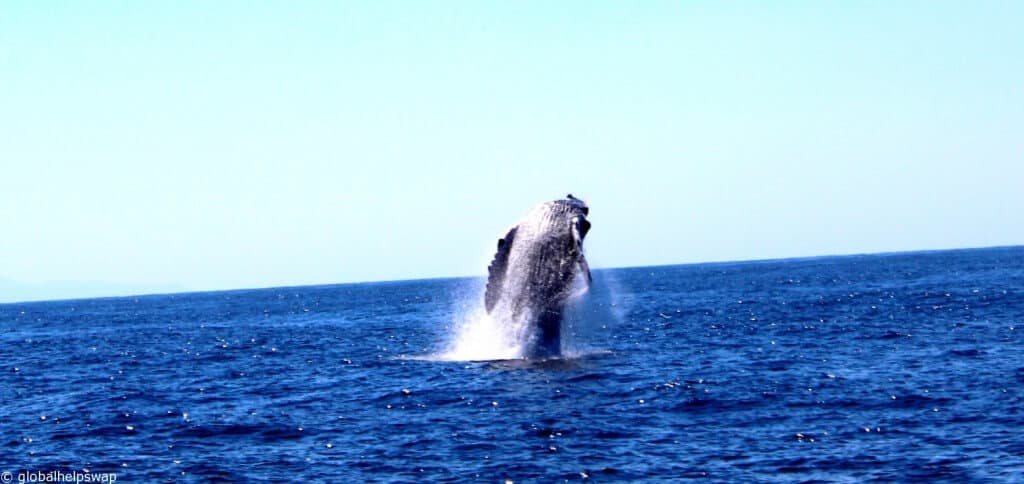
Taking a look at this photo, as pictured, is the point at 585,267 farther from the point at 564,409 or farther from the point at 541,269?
the point at 564,409

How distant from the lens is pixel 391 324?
7494cm

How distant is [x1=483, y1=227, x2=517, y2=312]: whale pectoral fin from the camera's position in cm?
3425

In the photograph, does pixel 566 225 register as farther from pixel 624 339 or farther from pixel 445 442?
pixel 624 339

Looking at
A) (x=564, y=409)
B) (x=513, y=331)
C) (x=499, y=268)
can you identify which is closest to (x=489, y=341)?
(x=513, y=331)

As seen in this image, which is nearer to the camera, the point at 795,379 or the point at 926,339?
the point at 795,379

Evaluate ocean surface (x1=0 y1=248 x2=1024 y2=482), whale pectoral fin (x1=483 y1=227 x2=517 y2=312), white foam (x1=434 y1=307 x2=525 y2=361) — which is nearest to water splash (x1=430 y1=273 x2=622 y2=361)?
white foam (x1=434 y1=307 x2=525 y2=361)

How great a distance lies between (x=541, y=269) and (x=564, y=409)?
6644mm

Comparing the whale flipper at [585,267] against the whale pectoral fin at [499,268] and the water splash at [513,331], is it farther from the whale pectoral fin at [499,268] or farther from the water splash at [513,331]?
the whale pectoral fin at [499,268]

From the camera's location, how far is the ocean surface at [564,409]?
21.8m

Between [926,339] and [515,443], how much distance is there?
25843mm

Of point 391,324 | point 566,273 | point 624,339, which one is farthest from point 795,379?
point 391,324

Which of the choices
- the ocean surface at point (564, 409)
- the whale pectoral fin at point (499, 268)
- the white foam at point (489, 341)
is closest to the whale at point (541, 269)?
the whale pectoral fin at point (499, 268)

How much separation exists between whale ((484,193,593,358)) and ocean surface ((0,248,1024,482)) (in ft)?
2.95

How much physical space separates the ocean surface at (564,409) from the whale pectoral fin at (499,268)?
2.40m
